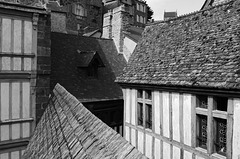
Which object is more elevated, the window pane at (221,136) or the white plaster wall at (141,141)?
the window pane at (221,136)

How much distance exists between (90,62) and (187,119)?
19.8 feet

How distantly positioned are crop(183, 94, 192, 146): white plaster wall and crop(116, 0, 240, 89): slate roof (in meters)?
0.47

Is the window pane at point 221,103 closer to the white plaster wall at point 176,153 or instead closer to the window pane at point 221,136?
the window pane at point 221,136

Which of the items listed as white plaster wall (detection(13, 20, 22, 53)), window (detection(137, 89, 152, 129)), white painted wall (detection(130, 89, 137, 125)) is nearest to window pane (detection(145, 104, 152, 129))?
window (detection(137, 89, 152, 129))

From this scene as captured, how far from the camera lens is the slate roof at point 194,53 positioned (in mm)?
5695

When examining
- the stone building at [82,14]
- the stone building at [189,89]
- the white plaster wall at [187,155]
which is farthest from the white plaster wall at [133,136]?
the stone building at [82,14]

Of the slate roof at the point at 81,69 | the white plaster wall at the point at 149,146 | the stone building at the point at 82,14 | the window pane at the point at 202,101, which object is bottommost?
→ the white plaster wall at the point at 149,146

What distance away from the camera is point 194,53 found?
6.99 m

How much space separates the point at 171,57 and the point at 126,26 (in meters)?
7.34

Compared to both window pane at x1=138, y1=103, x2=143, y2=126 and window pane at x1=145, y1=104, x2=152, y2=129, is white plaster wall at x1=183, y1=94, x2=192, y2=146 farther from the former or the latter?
window pane at x1=138, y1=103, x2=143, y2=126

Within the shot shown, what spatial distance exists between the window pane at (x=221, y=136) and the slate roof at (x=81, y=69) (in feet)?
18.3

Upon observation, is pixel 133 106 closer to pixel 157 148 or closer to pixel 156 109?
pixel 156 109

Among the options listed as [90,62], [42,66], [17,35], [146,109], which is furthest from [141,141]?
[17,35]

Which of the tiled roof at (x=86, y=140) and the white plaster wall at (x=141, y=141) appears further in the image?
the white plaster wall at (x=141, y=141)
